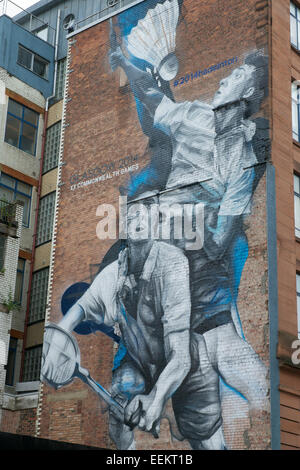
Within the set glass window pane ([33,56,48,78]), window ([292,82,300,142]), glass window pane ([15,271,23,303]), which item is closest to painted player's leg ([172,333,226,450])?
window ([292,82,300,142])

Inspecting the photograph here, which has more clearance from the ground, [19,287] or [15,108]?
[15,108]

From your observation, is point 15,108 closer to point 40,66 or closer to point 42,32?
point 40,66

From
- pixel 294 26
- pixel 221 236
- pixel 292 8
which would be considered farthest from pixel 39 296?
pixel 292 8

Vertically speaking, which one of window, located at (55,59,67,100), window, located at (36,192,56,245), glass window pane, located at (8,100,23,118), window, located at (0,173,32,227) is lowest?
window, located at (36,192,56,245)

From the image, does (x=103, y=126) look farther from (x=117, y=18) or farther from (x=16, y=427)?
(x=16, y=427)

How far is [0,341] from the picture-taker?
2888 centimetres

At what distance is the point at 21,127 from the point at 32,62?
3.74m

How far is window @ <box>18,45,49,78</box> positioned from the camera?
36500mm

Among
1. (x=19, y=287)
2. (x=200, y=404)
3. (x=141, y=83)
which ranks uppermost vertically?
(x=141, y=83)

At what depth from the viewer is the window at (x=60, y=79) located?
3697 cm

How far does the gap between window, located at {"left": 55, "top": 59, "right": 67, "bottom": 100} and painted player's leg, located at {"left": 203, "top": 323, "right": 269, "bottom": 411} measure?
17.4 m

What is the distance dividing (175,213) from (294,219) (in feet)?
14.1

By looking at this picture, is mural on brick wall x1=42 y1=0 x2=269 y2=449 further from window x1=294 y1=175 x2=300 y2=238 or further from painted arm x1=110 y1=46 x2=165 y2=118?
window x1=294 y1=175 x2=300 y2=238

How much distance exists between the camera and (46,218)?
Answer: 3481 centimetres
